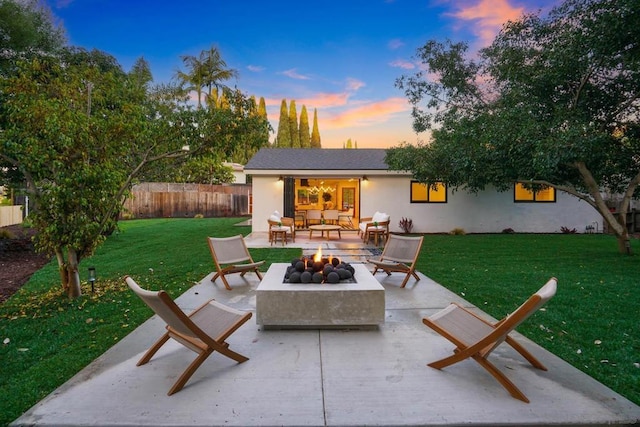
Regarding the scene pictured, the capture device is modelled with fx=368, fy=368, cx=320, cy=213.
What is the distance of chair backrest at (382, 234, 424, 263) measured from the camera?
6.31 metres

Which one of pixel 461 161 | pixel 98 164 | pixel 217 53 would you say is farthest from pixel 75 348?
pixel 217 53

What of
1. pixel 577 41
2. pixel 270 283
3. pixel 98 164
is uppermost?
pixel 577 41

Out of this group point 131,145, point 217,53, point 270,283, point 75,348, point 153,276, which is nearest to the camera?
point 75,348

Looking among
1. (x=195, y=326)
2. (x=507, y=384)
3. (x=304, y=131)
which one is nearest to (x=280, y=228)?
(x=195, y=326)

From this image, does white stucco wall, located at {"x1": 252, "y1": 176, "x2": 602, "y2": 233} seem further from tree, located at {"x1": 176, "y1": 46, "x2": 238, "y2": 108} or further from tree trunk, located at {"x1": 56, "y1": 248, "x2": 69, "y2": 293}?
tree, located at {"x1": 176, "y1": 46, "x2": 238, "y2": 108}

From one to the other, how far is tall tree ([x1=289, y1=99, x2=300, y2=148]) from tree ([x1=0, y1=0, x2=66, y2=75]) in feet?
116

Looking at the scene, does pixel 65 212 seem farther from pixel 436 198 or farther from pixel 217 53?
pixel 217 53

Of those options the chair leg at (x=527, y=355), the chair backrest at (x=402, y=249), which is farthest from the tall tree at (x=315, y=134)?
the chair leg at (x=527, y=355)

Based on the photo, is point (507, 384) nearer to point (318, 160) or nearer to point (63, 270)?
point (63, 270)

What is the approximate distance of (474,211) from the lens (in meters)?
15.4

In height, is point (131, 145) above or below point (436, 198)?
above

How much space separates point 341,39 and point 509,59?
6.83m

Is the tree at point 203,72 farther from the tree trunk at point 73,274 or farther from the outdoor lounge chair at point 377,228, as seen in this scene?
the tree trunk at point 73,274

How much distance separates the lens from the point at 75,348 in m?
3.62
